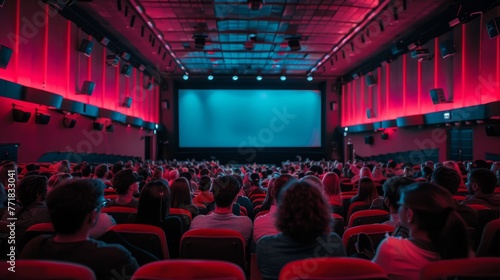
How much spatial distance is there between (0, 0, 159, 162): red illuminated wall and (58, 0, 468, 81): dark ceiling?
1.16 m

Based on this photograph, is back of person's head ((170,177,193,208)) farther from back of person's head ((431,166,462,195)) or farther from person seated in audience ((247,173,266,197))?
back of person's head ((431,166,462,195))

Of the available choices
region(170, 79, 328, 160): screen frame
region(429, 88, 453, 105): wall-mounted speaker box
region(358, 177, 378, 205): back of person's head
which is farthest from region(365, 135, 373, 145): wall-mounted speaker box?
region(358, 177, 378, 205): back of person's head

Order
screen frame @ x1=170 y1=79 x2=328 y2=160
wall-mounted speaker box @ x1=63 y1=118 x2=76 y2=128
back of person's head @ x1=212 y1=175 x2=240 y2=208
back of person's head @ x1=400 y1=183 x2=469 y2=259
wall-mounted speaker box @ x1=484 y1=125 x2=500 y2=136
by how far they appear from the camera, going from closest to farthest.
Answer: back of person's head @ x1=400 y1=183 x2=469 y2=259, back of person's head @ x1=212 y1=175 x2=240 y2=208, wall-mounted speaker box @ x1=484 y1=125 x2=500 y2=136, wall-mounted speaker box @ x1=63 y1=118 x2=76 y2=128, screen frame @ x1=170 y1=79 x2=328 y2=160

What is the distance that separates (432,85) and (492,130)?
3.91 m

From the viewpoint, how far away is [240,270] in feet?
5.14

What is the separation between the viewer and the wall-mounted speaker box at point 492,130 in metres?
9.73

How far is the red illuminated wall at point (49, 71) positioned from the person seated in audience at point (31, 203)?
23.0 feet

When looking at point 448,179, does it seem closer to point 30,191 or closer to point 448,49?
point 30,191

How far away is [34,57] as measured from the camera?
33.3 ft

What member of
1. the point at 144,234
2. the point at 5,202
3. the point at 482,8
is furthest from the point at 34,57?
the point at 482,8

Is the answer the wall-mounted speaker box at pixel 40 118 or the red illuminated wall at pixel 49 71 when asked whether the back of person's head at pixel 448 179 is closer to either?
the red illuminated wall at pixel 49 71

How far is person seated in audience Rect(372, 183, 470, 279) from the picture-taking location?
5.68 ft

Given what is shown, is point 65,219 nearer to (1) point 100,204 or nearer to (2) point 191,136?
(1) point 100,204

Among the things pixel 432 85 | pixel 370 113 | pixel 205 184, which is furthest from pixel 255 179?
pixel 370 113
